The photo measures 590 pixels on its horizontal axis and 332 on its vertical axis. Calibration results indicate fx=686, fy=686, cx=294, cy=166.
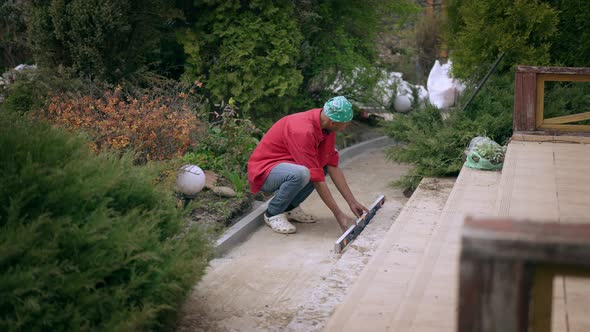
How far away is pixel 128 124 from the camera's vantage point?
646 cm

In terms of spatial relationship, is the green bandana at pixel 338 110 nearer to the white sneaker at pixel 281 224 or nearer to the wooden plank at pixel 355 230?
the wooden plank at pixel 355 230

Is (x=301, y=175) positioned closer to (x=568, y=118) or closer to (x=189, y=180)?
(x=189, y=180)

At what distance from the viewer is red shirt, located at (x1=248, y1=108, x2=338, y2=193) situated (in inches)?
244

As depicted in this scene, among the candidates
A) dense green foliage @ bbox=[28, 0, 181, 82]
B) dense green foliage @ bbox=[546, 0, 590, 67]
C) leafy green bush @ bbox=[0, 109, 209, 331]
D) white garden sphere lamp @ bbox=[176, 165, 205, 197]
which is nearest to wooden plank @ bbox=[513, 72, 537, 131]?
dense green foliage @ bbox=[546, 0, 590, 67]

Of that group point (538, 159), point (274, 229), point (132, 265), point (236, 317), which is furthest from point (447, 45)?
point (132, 265)

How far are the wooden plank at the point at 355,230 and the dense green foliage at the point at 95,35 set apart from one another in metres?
3.35

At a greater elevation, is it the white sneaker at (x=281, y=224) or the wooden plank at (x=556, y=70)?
the wooden plank at (x=556, y=70)

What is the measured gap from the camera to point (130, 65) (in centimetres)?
838

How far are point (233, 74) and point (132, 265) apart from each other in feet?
18.7

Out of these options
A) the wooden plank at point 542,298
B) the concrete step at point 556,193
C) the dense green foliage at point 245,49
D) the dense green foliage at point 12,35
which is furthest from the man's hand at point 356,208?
the dense green foliage at point 12,35

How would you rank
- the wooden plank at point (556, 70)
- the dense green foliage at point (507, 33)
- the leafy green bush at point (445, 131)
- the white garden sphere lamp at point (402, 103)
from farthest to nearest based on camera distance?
1. the white garden sphere lamp at point (402, 103)
2. the dense green foliage at point (507, 33)
3. the leafy green bush at point (445, 131)
4. the wooden plank at point (556, 70)

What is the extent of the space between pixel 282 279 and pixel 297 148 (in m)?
1.43

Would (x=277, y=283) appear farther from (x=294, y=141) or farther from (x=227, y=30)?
(x=227, y=30)

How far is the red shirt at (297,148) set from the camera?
6207 millimetres
